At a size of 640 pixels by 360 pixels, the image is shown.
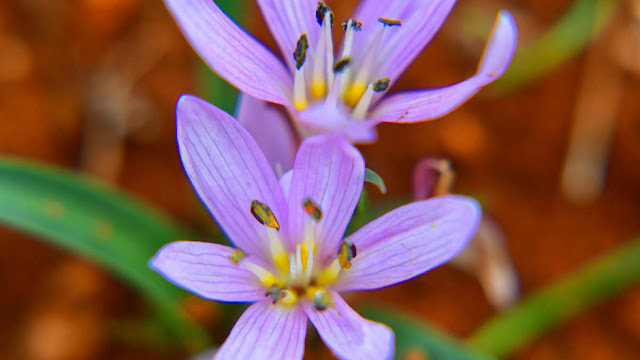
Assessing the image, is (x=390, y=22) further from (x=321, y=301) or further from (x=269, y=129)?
(x=321, y=301)

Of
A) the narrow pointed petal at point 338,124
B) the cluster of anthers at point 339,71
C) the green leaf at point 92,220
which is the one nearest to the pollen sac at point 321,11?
the cluster of anthers at point 339,71

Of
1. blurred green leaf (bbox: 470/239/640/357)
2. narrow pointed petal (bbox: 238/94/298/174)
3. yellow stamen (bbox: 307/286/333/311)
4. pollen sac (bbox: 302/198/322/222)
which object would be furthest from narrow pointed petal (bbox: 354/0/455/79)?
blurred green leaf (bbox: 470/239/640/357)

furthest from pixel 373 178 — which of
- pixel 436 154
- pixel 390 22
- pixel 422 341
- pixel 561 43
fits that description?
pixel 561 43

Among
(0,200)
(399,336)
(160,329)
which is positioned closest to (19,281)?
(160,329)

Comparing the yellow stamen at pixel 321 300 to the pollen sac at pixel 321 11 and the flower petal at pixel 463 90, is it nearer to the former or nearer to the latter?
the flower petal at pixel 463 90

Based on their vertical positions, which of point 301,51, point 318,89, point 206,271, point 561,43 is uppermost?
point 301,51

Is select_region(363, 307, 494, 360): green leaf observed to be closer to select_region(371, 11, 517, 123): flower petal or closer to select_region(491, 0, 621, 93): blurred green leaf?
select_region(371, 11, 517, 123): flower petal
